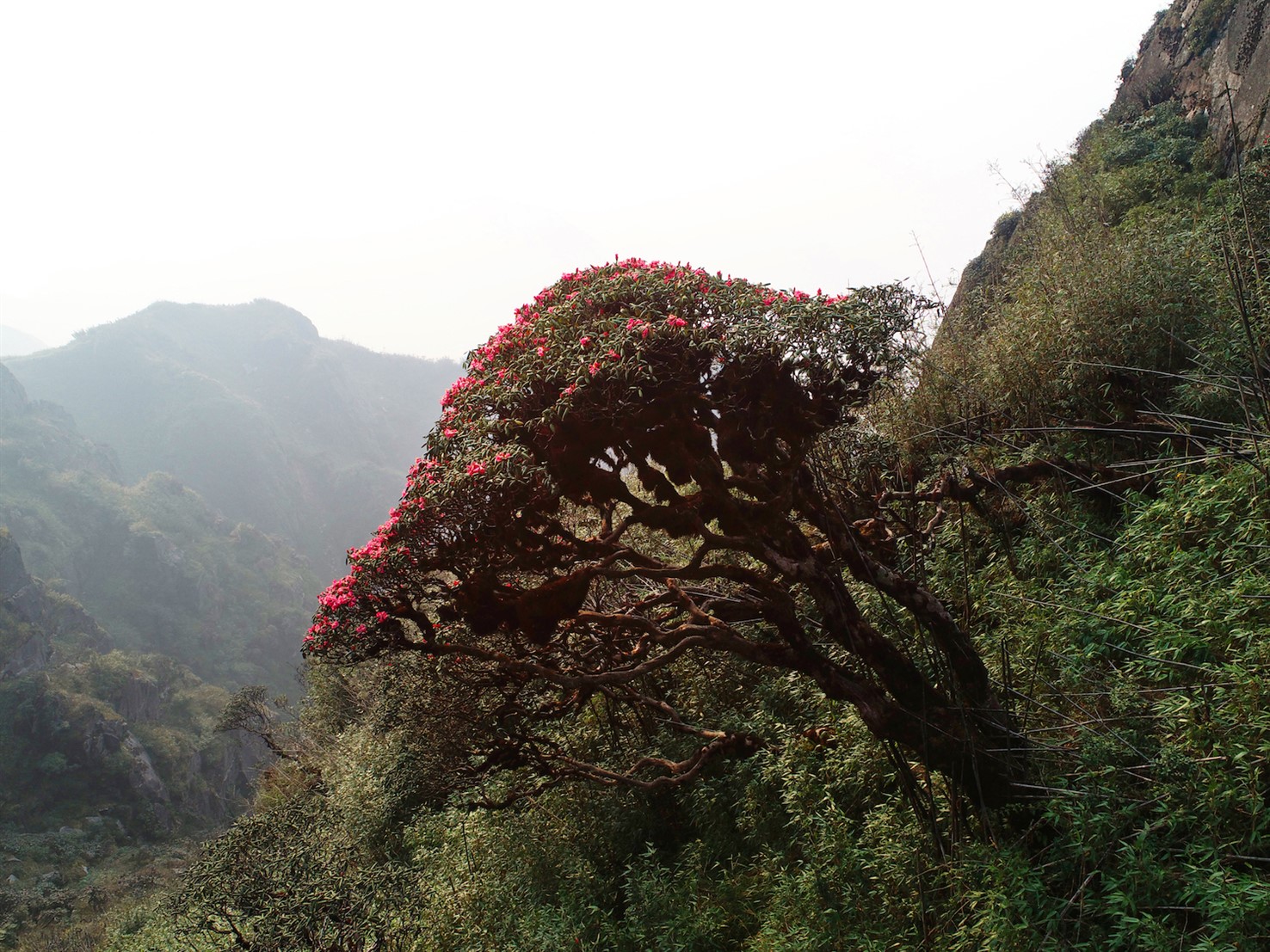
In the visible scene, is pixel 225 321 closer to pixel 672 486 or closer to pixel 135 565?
pixel 135 565

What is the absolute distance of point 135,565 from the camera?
66750 mm

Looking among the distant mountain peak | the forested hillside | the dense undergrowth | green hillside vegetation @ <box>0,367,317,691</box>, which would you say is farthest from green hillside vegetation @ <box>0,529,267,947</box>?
the distant mountain peak

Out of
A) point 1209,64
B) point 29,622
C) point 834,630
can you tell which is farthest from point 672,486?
point 29,622

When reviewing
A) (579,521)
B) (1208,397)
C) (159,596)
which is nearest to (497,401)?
(579,521)

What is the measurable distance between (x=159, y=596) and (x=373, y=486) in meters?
41.9

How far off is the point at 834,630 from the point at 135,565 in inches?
3078

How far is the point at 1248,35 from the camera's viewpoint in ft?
30.0

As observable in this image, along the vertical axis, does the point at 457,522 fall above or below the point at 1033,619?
above

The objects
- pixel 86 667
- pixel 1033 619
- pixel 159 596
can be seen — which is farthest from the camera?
pixel 159 596

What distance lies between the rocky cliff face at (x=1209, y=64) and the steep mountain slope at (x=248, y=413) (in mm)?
86105

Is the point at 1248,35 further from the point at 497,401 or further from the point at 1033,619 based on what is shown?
the point at 497,401

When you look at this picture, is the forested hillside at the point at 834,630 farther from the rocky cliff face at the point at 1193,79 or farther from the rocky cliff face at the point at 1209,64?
the rocky cliff face at the point at 1209,64

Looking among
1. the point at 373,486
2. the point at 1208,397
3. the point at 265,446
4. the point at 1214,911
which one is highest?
the point at 265,446

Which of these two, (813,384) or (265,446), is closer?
(813,384)
